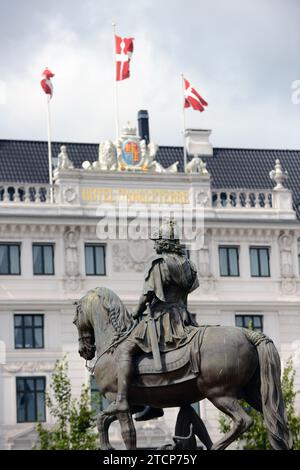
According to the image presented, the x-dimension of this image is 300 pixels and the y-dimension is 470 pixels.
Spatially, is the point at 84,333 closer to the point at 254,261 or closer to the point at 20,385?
the point at 20,385

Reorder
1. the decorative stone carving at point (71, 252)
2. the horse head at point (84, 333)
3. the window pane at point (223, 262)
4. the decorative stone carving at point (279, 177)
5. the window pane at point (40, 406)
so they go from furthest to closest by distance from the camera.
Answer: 1. the decorative stone carving at point (279, 177)
2. the window pane at point (223, 262)
3. the decorative stone carving at point (71, 252)
4. the window pane at point (40, 406)
5. the horse head at point (84, 333)

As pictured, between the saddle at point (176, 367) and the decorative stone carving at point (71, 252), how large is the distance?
4049 centimetres

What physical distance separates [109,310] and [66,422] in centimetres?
3517

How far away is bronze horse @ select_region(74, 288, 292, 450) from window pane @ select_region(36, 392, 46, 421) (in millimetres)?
37858

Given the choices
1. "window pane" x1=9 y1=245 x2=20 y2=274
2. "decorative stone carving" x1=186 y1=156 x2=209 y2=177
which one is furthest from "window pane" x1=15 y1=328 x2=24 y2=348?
"decorative stone carving" x1=186 y1=156 x2=209 y2=177

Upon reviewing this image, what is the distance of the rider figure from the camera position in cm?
2433

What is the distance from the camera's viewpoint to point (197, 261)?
218ft

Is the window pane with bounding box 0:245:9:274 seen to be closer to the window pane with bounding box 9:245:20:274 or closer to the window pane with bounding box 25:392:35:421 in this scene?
the window pane with bounding box 9:245:20:274

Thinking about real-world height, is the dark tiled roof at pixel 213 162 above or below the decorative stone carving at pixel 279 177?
above

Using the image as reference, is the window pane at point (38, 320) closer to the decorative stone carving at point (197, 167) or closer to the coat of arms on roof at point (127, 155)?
the coat of arms on roof at point (127, 155)

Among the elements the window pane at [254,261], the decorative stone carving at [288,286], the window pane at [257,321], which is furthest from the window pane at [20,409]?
the decorative stone carving at [288,286]

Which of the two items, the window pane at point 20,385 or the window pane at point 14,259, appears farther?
the window pane at point 14,259

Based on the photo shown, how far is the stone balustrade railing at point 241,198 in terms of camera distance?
67.8m

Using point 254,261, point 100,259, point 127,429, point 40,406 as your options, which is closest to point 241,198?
point 254,261
